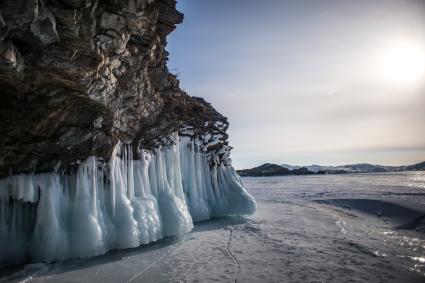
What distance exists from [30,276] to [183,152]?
1143 cm

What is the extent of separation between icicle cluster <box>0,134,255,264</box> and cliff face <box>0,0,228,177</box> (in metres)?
0.66

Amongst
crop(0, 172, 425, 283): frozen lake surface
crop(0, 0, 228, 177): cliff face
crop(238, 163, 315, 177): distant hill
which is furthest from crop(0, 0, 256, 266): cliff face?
crop(238, 163, 315, 177): distant hill

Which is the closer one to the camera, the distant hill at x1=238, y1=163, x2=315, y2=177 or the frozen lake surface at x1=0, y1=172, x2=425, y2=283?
the frozen lake surface at x1=0, y1=172, x2=425, y2=283

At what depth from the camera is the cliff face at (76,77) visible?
7000 millimetres

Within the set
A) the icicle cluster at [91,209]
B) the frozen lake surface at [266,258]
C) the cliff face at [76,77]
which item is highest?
the cliff face at [76,77]

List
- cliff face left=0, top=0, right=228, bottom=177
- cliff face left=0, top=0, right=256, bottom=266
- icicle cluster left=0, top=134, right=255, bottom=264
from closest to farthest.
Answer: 1. cliff face left=0, top=0, right=228, bottom=177
2. cliff face left=0, top=0, right=256, bottom=266
3. icicle cluster left=0, top=134, right=255, bottom=264

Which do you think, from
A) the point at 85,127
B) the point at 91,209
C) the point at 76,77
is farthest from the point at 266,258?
the point at 76,77

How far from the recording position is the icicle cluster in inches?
410

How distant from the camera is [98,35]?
814 centimetres

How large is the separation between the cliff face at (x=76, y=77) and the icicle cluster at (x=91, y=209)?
0.66 m

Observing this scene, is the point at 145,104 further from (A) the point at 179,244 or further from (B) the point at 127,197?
(A) the point at 179,244

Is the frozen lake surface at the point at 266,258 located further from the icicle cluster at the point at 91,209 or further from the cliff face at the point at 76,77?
the cliff face at the point at 76,77

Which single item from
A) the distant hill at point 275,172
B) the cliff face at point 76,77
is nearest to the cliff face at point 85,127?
the cliff face at point 76,77

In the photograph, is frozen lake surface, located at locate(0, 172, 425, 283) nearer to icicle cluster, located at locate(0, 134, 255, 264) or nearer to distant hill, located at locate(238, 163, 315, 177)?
icicle cluster, located at locate(0, 134, 255, 264)
